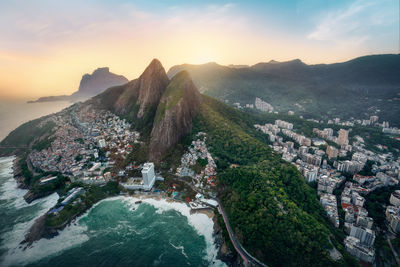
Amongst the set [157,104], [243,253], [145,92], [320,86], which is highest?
[320,86]

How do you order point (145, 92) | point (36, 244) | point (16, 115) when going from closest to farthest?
point (36, 244) → point (145, 92) → point (16, 115)

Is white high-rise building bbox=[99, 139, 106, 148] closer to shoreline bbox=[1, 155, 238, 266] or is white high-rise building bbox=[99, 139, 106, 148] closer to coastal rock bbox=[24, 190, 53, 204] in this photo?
coastal rock bbox=[24, 190, 53, 204]

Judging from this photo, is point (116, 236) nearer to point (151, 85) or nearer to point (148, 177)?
point (148, 177)

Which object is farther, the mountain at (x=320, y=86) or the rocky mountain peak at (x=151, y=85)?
the mountain at (x=320, y=86)

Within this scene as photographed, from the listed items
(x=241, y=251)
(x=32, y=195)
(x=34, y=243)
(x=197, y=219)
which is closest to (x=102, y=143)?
(x=32, y=195)

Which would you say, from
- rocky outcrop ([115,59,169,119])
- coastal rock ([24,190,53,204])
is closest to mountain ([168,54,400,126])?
rocky outcrop ([115,59,169,119])

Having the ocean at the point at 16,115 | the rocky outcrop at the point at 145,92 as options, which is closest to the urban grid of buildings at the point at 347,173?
the rocky outcrop at the point at 145,92

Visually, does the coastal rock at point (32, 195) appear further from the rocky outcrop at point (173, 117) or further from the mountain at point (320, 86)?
the mountain at point (320, 86)
